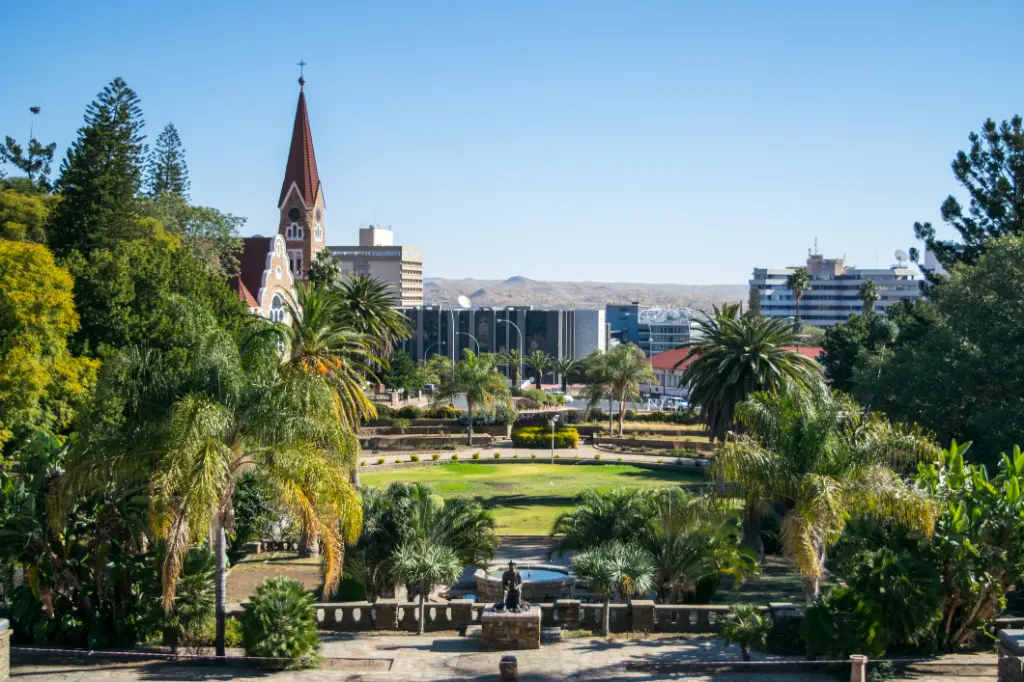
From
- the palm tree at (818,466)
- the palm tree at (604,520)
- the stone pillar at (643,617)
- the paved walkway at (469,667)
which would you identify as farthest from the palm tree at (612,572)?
the palm tree at (604,520)

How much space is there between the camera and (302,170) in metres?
96.0

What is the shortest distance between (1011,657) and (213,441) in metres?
12.1

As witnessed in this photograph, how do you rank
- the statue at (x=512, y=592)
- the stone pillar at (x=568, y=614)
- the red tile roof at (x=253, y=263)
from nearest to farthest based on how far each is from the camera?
1. the statue at (x=512, y=592)
2. the stone pillar at (x=568, y=614)
3. the red tile roof at (x=253, y=263)

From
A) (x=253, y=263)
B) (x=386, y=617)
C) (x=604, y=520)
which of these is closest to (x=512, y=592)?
(x=386, y=617)

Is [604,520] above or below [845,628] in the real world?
above

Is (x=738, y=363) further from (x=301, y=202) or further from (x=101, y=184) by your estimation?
(x=301, y=202)

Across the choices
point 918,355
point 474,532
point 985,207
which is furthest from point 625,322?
point 474,532

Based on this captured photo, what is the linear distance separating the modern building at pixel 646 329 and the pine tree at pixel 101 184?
139123 mm

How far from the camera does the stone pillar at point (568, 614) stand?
69.9ft

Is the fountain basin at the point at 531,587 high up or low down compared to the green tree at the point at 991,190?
down

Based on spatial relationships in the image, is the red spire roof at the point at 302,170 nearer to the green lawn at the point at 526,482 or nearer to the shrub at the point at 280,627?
the green lawn at the point at 526,482

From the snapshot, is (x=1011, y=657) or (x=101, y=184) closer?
(x=1011, y=657)

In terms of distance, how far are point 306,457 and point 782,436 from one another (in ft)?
30.1

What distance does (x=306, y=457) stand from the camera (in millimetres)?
17484
